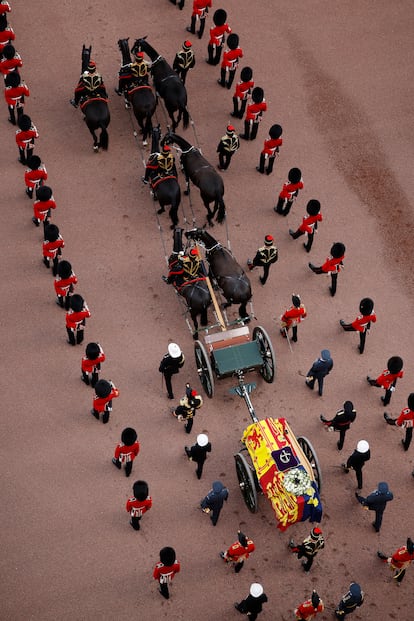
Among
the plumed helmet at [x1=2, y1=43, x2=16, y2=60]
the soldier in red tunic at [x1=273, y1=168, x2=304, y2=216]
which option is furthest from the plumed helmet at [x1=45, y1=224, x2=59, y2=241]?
the plumed helmet at [x1=2, y1=43, x2=16, y2=60]

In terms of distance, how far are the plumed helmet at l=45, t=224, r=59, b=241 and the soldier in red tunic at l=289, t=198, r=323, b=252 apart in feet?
11.4

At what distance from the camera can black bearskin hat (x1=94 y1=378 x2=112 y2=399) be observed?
1452 cm

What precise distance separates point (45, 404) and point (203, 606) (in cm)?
333

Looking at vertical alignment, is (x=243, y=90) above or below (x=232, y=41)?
below

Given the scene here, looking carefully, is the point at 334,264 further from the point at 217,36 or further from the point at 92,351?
the point at 217,36

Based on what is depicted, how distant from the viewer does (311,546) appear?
1355 centimetres

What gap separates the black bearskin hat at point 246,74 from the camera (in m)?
18.2

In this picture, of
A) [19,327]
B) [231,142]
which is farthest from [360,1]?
[19,327]

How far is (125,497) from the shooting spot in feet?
47.5

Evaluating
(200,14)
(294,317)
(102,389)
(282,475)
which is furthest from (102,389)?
(200,14)

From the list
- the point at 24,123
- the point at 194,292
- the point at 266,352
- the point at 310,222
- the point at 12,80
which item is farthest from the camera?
the point at 12,80

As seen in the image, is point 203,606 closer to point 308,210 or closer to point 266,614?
point 266,614

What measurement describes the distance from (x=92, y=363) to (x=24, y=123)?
13.6 feet

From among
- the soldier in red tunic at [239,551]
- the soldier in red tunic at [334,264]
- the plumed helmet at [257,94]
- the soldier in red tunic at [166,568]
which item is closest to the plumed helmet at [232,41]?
the plumed helmet at [257,94]
